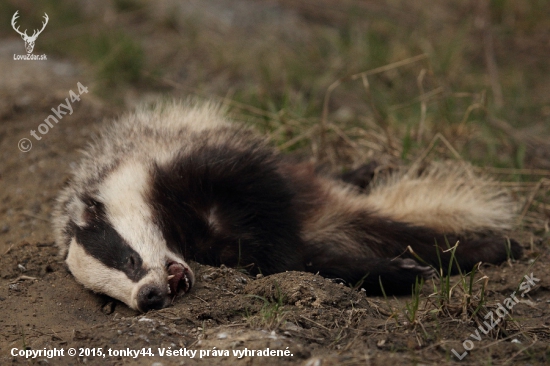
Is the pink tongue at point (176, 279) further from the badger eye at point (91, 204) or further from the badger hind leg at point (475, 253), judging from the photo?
the badger hind leg at point (475, 253)

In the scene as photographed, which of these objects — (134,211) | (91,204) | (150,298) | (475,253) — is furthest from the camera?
(475,253)

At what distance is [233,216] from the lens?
3598 mm

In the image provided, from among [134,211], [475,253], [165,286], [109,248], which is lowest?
[475,253]

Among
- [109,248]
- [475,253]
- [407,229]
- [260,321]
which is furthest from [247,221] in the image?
[475,253]

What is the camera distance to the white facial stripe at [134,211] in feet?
10.7

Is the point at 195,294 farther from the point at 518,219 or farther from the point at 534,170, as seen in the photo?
the point at 534,170

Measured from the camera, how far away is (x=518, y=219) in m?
4.36

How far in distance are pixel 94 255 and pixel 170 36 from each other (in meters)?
5.09

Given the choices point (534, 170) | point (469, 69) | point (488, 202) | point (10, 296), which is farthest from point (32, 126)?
point (469, 69)

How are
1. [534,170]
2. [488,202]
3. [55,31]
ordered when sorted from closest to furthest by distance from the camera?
[488,202], [534,170], [55,31]

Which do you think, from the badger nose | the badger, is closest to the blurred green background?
the badger

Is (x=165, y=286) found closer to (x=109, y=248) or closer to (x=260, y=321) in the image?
(x=109, y=248)

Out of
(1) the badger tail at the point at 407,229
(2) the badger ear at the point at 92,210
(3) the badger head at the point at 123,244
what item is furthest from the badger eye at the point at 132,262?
(1) the badger tail at the point at 407,229

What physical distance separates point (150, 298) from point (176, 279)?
0.50 feet
